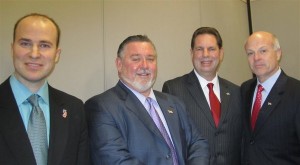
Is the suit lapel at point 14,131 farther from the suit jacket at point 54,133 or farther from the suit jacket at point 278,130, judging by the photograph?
the suit jacket at point 278,130

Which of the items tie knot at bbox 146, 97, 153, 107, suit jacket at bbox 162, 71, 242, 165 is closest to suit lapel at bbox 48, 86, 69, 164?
tie knot at bbox 146, 97, 153, 107

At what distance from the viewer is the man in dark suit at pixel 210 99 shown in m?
2.47

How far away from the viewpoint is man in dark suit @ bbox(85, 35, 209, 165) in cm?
194

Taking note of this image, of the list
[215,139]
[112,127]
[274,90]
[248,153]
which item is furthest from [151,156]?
[274,90]

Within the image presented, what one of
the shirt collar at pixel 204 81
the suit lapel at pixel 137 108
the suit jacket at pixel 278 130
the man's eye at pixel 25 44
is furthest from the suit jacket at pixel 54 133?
the suit jacket at pixel 278 130

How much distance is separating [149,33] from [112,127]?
1.62 m

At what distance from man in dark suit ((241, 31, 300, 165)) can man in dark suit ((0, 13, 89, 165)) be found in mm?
1321

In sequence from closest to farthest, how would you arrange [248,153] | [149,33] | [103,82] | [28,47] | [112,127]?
[28,47]
[112,127]
[248,153]
[103,82]
[149,33]

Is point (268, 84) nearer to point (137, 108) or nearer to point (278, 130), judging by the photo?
point (278, 130)

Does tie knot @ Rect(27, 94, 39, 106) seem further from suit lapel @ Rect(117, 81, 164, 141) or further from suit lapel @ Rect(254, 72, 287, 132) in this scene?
suit lapel @ Rect(254, 72, 287, 132)

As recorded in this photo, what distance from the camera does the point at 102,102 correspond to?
2.10 m

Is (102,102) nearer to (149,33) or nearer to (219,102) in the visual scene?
(219,102)

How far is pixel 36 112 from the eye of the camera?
170 cm

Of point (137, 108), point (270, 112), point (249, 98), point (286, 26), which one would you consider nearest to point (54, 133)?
point (137, 108)
